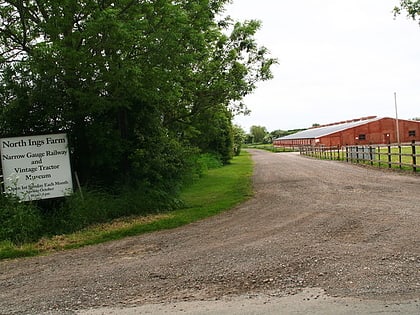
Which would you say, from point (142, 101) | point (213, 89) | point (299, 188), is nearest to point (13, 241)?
point (142, 101)

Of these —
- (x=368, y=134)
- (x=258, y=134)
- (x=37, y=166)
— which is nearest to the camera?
(x=37, y=166)

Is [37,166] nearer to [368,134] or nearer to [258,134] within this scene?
[368,134]

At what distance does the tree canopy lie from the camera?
957cm

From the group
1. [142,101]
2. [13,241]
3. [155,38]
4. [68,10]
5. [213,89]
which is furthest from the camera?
[213,89]

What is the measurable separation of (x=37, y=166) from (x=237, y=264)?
6.72m

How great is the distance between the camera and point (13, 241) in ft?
28.5

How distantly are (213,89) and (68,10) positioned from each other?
7.28m

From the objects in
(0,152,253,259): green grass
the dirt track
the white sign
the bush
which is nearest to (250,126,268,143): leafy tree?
(0,152,253,259): green grass

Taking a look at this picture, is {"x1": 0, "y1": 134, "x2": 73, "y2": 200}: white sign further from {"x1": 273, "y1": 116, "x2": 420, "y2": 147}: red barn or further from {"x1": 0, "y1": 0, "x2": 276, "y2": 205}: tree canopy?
{"x1": 273, "y1": 116, "x2": 420, "y2": 147}: red barn

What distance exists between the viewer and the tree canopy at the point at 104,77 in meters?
9.57

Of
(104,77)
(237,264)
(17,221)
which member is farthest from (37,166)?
(237,264)

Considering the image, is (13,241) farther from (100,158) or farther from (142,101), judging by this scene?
(142,101)

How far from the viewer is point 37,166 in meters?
10.6

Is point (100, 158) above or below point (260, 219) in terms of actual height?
above
